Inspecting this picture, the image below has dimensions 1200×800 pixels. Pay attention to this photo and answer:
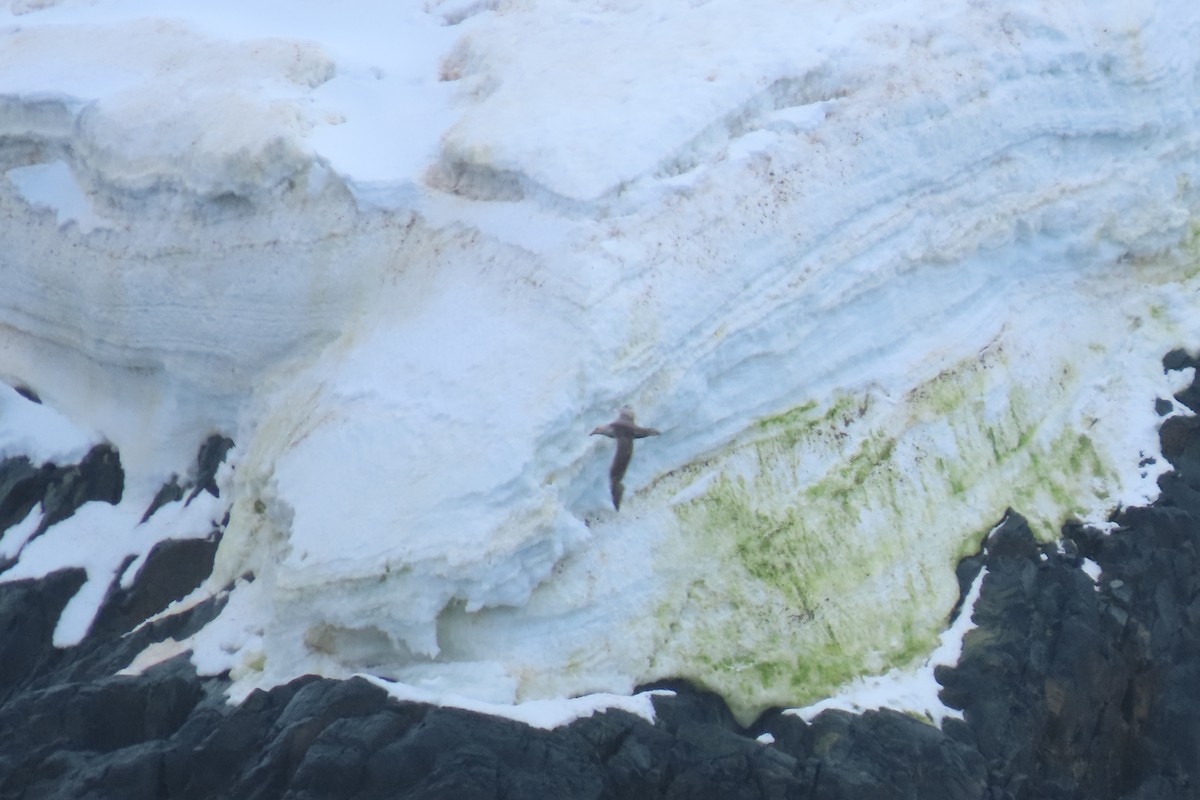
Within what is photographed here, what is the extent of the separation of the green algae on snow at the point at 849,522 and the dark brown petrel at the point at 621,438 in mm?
610

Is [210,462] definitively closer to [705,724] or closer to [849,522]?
[705,724]

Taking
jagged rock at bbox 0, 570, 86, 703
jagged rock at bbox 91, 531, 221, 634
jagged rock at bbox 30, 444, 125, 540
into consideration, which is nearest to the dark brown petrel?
jagged rock at bbox 91, 531, 221, 634

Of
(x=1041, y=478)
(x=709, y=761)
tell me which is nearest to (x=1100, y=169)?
(x=1041, y=478)

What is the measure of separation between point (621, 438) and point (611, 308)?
44.6 inches

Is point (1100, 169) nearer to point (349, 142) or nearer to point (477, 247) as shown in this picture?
point (477, 247)

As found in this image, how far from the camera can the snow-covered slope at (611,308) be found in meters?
10.1

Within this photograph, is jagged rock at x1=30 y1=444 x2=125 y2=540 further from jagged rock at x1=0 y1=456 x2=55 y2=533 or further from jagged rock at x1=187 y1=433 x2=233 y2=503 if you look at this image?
jagged rock at x1=187 y1=433 x2=233 y2=503

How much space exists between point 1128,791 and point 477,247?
301 inches

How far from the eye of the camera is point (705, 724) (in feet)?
31.7

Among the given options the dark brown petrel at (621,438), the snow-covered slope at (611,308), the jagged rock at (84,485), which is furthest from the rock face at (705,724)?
the dark brown petrel at (621,438)

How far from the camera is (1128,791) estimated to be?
10.6 metres

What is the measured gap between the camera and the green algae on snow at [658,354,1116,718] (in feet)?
34.0

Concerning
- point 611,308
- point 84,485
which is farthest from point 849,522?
point 84,485

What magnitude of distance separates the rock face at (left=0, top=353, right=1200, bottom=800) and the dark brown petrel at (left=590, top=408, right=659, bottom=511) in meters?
1.78
